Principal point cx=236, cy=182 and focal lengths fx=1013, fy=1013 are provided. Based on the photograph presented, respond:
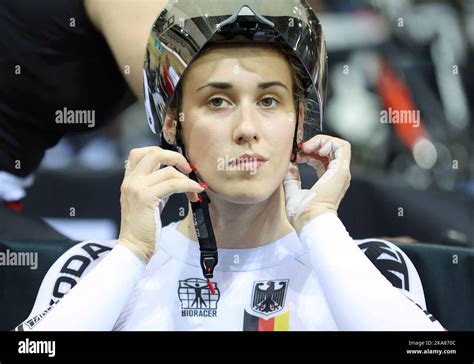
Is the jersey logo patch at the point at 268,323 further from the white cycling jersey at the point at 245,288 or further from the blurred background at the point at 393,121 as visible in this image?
the blurred background at the point at 393,121

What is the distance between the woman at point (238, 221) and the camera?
2.53 metres

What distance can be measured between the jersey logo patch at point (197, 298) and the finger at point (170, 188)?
29 cm

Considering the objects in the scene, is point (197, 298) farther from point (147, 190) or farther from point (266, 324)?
point (147, 190)

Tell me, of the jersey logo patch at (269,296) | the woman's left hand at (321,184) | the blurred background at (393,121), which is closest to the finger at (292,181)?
the woman's left hand at (321,184)

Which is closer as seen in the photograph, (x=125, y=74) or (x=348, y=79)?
(x=125, y=74)

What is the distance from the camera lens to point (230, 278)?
2.72m

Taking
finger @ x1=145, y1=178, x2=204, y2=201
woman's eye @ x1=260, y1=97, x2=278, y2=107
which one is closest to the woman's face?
woman's eye @ x1=260, y1=97, x2=278, y2=107

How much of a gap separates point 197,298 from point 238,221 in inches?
9.3

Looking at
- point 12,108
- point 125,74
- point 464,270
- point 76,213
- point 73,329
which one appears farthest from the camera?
point 76,213

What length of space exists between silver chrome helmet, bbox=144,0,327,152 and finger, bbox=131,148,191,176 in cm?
17
